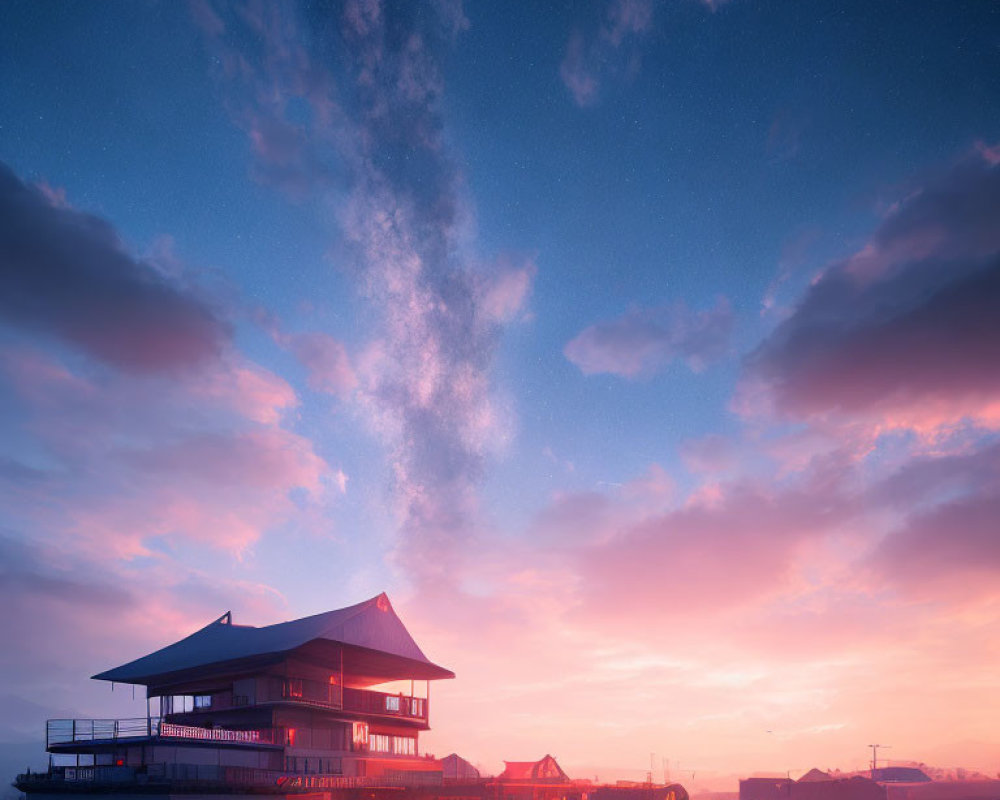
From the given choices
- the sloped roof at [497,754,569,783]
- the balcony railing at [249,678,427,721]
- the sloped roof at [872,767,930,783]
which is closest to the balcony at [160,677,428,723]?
the balcony railing at [249,678,427,721]

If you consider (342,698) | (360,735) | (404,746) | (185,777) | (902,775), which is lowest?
(902,775)

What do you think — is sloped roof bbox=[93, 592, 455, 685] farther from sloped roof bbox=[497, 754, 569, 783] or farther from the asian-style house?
sloped roof bbox=[497, 754, 569, 783]

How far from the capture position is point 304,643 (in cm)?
5362

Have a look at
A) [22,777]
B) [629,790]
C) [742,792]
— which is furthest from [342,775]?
[742,792]

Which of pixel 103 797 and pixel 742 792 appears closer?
pixel 103 797

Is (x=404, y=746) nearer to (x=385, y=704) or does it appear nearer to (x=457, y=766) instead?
(x=385, y=704)

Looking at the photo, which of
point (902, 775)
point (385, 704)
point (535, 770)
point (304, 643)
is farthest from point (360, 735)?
point (902, 775)

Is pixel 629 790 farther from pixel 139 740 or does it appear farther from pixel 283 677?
pixel 139 740

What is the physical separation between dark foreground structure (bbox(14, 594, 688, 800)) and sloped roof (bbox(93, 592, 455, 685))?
0.42ft

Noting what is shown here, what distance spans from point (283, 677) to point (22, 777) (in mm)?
17112

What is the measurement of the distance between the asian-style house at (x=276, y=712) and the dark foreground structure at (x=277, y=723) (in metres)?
0.10

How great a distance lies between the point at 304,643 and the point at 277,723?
817 centimetres

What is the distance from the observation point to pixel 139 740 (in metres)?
47.3

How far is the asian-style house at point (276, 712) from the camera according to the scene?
48.3 meters
